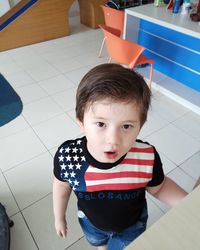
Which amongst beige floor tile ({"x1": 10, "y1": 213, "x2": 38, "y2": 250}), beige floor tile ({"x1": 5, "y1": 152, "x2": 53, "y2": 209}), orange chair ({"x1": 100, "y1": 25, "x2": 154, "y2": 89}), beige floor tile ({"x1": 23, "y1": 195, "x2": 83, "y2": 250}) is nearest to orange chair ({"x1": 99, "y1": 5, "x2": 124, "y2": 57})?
orange chair ({"x1": 100, "y1": 25, "x2": 154, "y2": 89})

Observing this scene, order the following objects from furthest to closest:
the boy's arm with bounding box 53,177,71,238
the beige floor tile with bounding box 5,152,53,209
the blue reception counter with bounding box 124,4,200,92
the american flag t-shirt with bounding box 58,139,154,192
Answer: the blue reception counter with bounding box 124,4,200,92 < the beige floor tile with bounding box 5,152,53,209 < the boy's arm with bounding box 53,177,71,238 < the american flag t-shirt with bounding box 58,139,154,192

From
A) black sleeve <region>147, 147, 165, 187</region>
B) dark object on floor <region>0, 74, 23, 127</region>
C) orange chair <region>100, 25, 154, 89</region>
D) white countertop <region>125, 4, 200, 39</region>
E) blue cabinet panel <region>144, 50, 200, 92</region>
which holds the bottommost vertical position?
dark object on floor <region>0, 74, 23, 127</region>

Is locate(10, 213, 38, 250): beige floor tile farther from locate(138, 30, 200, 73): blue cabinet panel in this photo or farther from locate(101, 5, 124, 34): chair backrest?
locate(101, 5, 124, 34): chair backrest

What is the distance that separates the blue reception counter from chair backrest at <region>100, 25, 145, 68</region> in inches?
15.1

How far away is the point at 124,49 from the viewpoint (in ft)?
7.22

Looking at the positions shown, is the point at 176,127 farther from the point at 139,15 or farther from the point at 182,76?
the point at 139,15

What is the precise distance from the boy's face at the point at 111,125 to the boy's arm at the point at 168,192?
245mm

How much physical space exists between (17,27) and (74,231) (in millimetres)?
3239

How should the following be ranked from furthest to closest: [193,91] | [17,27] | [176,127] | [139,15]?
[17,27]
[193,91]
[139,15]
[176,127]

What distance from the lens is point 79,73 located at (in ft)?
9.86

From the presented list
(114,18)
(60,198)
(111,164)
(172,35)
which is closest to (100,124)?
(111,164)

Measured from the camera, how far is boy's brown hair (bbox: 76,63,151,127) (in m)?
0.58

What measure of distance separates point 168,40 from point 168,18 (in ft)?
1.33

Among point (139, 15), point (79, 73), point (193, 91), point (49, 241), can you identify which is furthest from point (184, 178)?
point (79, 73)
